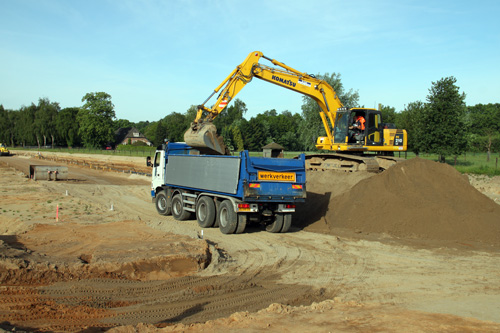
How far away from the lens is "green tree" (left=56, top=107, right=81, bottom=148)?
10469 centimetres

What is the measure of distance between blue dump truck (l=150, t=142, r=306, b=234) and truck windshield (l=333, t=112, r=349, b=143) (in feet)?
17.9

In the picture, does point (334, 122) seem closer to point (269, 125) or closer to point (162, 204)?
point (162, 204)

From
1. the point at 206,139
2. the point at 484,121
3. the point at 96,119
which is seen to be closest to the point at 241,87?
the point at 206,139

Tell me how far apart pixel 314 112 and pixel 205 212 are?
3829 centimetres

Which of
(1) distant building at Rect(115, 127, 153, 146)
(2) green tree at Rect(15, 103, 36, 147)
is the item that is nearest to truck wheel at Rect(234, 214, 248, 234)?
(1) distant building at Rect(115, 127, 153, 146)

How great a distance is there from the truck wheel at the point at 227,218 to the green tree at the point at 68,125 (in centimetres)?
9999

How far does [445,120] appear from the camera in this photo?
3353cm

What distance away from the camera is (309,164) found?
64.1ft

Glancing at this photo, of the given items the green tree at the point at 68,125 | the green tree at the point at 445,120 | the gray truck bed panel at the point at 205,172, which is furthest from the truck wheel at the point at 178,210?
the green tree at the point at 68,125

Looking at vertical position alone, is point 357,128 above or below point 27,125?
below

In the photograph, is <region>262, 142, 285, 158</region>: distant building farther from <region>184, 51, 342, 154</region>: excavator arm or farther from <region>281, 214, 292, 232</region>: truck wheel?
<region>281, 214, 292, 232</region>: truck wheel

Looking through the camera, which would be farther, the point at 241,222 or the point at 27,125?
the point at 27,125

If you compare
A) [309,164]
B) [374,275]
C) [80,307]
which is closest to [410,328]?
[374,275]

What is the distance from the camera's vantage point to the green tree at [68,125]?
4122 inches
